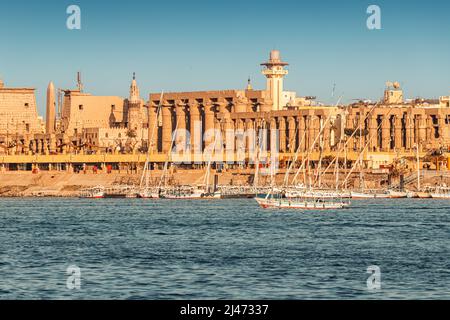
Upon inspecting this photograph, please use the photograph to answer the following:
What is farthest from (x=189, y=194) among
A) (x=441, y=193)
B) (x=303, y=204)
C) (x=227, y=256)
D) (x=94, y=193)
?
(x=227, y=256)

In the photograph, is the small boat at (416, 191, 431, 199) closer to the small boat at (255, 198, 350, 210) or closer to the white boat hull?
the white boat hull

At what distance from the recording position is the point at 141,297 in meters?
47.4

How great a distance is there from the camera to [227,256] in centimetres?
6438

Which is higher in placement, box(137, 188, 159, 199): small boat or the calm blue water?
the calm blue water

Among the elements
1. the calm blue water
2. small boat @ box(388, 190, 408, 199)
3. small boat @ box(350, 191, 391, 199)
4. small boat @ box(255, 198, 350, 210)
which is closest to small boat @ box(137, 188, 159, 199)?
small boat @ box(350, 191, 391, 199)

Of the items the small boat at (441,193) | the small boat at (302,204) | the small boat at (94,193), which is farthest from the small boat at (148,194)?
the small boat at (302,204)

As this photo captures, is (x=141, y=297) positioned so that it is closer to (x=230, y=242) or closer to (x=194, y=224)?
(x=230, y=242)

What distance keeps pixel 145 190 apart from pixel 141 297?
127698 mm

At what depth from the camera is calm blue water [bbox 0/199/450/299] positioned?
1965 inches

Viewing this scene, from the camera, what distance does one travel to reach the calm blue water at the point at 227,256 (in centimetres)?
4991

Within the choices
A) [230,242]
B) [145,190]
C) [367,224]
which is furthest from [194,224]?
[145,190]

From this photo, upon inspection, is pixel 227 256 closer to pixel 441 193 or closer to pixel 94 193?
pixel 441 193
